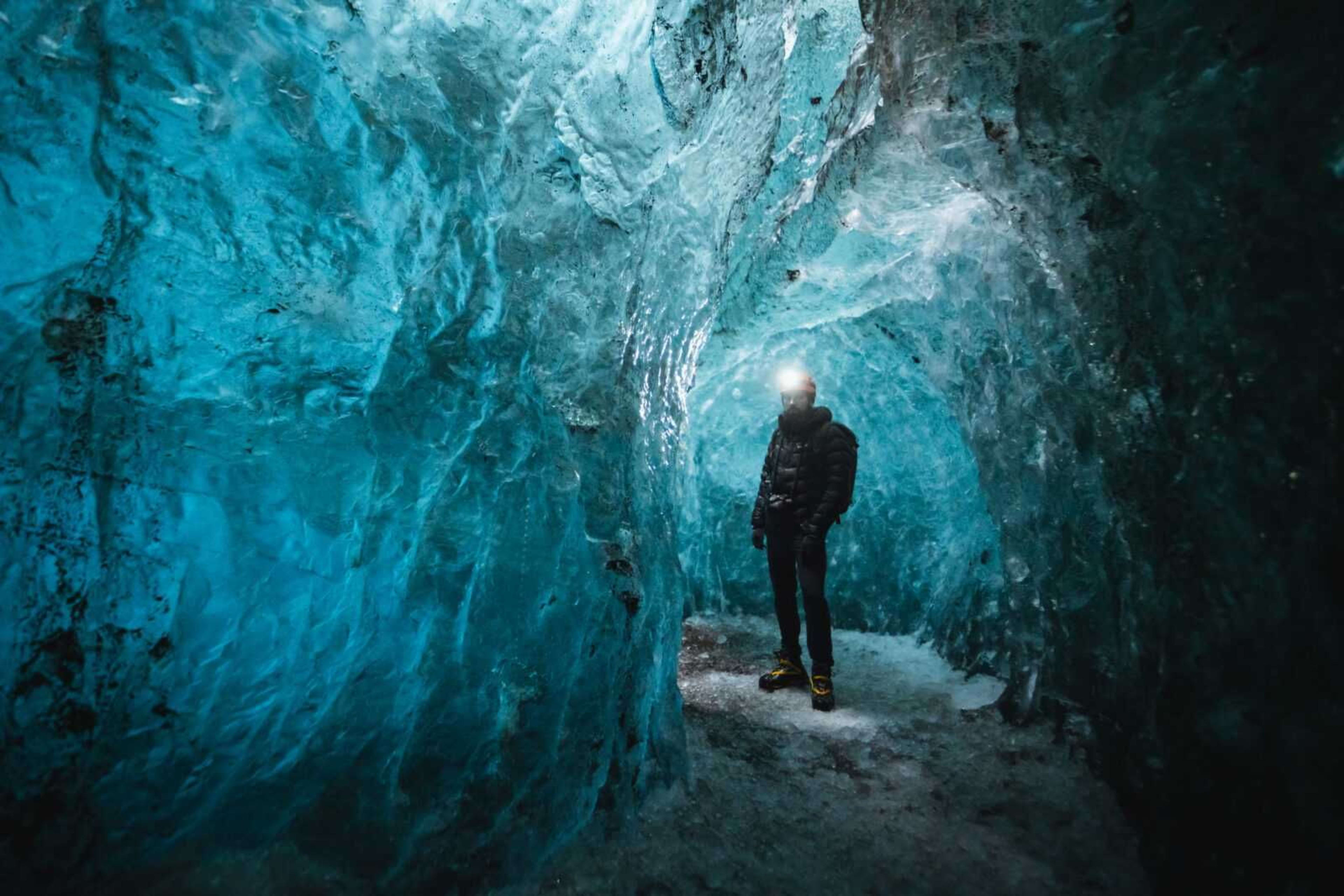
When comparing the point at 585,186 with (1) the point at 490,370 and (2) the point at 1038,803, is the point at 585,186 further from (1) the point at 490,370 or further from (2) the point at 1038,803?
(2) the point at 1038,803

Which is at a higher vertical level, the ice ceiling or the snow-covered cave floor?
the ice ceiling

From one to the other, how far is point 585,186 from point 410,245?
82 cm

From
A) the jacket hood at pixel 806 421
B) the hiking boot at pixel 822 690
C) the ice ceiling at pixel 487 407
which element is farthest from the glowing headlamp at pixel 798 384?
the hiking boot at pixel 822 690

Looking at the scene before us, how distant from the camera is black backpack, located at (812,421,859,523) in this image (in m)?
3.91

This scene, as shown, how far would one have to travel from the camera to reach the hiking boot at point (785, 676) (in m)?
4.11

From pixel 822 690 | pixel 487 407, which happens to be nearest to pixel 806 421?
pixel 822 690

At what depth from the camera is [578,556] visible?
2555 mm

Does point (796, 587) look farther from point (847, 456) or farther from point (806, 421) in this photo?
point (806, 421)

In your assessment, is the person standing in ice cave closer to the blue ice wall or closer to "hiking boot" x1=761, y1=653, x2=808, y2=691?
"hiking boot" x1=761, y1=653, x2=808, y2=691

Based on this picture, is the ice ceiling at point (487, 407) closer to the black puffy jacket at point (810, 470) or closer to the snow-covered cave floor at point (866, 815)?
the snow-covered cave floor at point (866, 815)

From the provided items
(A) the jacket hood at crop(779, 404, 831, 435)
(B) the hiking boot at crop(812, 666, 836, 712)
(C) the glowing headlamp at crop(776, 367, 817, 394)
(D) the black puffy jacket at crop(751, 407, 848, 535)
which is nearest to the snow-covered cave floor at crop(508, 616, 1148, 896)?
(B) the hiking boot at crop(812, 666, 836, 712)

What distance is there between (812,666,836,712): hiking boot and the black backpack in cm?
96

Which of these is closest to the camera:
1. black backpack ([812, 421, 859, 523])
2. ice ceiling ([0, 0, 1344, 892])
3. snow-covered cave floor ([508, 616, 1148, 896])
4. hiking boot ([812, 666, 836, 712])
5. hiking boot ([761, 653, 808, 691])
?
ice ceiling ([0, 0, 1344, 892])

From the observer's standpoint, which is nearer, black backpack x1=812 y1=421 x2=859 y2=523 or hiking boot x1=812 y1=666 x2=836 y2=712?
hiking boot x1=812 y1=666 x2=836 y2=712
